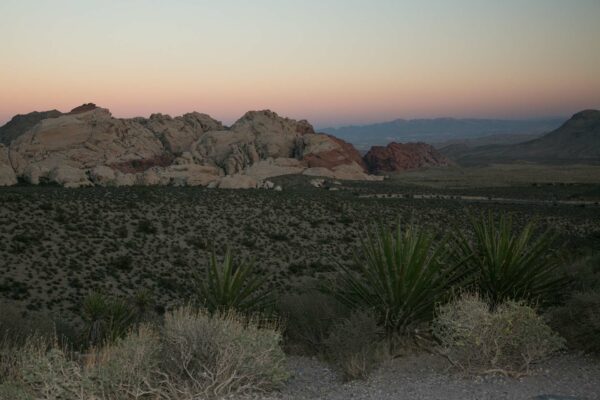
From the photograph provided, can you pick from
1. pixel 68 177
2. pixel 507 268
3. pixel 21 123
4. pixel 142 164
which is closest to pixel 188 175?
pixel 68 177

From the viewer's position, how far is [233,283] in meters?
10.3

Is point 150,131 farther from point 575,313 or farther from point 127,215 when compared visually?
point 575,313

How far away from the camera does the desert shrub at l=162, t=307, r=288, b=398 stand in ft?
22.5

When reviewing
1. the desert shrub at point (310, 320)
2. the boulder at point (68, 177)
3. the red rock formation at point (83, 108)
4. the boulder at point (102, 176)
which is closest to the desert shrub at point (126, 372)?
the desert shrub at point (310, 320)

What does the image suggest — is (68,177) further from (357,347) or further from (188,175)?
(357,347)

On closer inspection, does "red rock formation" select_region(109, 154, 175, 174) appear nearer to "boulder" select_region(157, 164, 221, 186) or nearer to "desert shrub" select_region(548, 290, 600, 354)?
"boulder" select_region(157, 164, 221, 186)

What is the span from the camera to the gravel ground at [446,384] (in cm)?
642

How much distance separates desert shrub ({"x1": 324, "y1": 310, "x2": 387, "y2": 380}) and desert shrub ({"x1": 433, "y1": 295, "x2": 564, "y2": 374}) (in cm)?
108

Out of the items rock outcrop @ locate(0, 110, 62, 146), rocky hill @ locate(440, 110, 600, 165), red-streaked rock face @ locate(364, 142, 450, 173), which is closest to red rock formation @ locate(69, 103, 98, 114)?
rock outcrop @ locate(0, 110, 62, 146)

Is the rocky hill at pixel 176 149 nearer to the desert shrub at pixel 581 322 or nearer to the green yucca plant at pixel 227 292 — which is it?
the green yucca plant at pixel 227 292

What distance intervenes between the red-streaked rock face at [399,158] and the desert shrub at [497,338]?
10583 cm

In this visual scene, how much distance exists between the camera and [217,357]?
6891mm

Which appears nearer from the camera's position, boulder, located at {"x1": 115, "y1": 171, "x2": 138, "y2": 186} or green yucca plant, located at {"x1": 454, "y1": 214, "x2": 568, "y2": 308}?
green yucca plant, located at {"x1": 454, "y1": 214, "x2": 568, "y2": 308}

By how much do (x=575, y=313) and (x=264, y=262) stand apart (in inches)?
766
